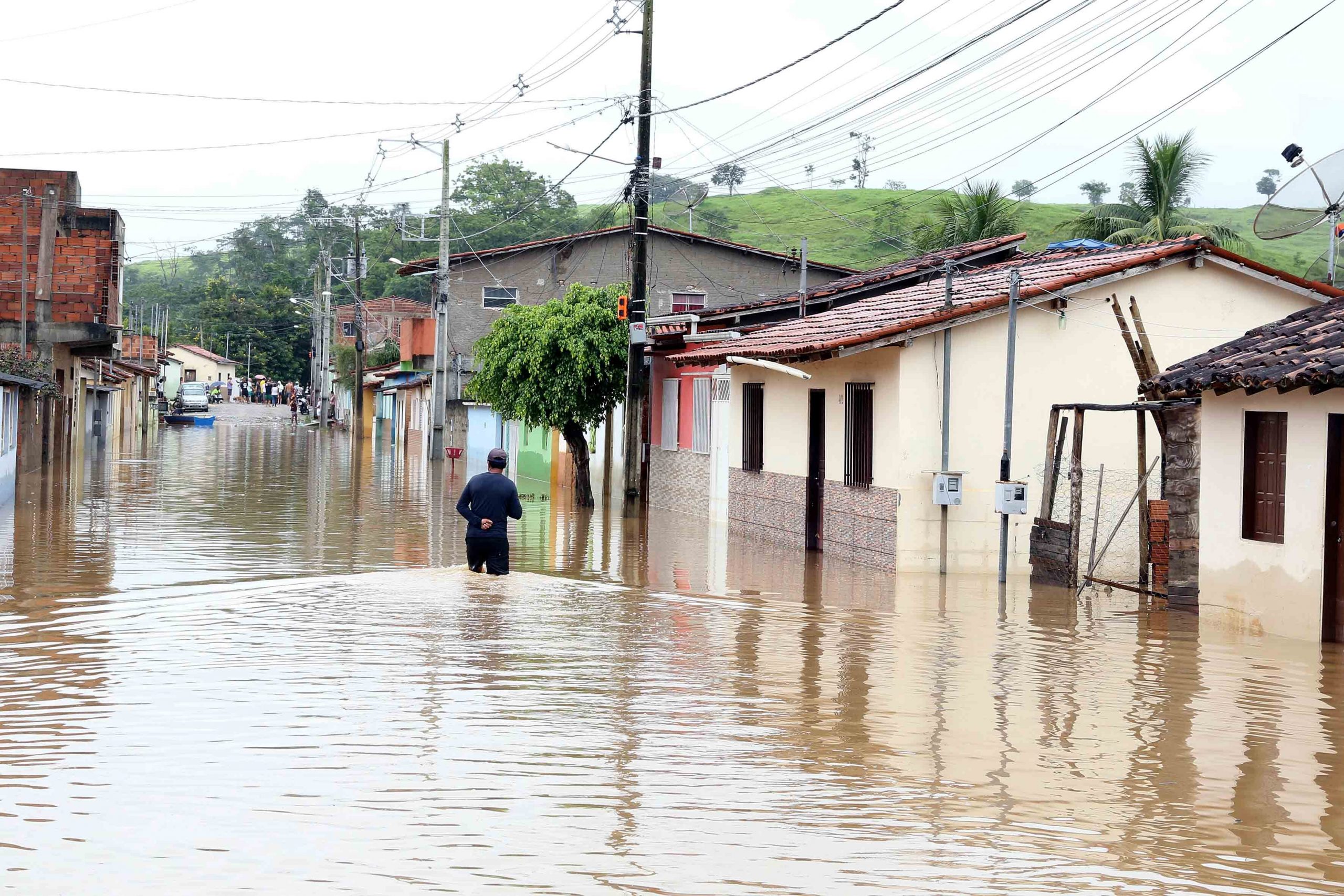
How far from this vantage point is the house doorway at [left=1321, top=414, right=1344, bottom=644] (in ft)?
45.5

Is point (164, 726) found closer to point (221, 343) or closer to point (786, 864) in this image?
point (786, 864)

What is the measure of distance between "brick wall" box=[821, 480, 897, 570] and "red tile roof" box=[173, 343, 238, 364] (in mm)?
124155

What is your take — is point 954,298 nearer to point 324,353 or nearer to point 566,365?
point 566,365

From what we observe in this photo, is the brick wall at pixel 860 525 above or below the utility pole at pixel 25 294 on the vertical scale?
below

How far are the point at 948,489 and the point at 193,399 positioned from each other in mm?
77652

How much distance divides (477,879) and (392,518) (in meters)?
21.2

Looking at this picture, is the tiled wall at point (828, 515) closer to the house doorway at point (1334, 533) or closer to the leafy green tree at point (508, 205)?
the house doorway at point (1334, 533)

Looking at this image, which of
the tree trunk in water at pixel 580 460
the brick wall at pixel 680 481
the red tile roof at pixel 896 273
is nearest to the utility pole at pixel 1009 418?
the red tile roof at pixel 896 273

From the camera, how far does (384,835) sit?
7.03 meters

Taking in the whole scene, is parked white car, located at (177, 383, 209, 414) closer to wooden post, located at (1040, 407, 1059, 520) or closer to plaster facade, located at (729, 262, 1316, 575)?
plaster facade, located at (729, 262, 1316, 575)

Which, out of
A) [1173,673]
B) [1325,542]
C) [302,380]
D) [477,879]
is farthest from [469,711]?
[302,380]

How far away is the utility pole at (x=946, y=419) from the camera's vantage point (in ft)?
64.3

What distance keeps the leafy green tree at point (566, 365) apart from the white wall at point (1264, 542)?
54.8ft

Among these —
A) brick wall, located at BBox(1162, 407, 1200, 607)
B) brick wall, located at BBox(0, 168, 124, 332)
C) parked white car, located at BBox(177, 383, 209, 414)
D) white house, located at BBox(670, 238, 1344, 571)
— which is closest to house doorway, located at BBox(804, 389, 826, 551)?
white house, located at BBox(670, 238, 1344, 571)
